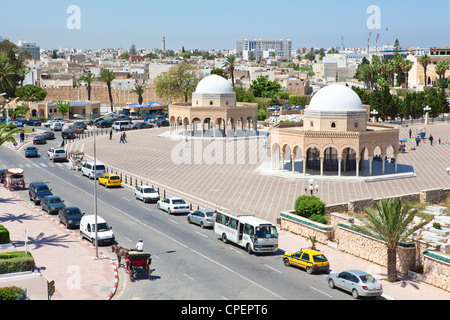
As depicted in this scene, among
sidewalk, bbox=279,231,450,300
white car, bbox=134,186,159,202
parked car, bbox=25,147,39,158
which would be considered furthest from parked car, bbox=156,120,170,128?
sidewalk, bbox=279,231,450,300

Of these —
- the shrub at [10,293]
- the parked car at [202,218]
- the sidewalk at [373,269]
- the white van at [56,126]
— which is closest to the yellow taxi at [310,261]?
the sidewalk at [373,269]

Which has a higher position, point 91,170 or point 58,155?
point 58,155

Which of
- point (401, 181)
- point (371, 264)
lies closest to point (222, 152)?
point (401, 181)

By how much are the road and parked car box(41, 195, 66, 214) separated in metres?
1.67

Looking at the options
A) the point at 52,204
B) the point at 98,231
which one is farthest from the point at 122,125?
the point at 98,231

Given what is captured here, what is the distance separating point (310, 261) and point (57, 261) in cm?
1206

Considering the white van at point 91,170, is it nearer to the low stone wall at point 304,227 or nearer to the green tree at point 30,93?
the low stone wall at point 304,227

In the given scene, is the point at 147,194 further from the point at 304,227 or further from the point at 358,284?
the point at 358,284

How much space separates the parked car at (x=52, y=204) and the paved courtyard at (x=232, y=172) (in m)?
8.96

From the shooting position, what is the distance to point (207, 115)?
74312 millimetres

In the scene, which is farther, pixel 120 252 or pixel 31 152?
pixel 31 152

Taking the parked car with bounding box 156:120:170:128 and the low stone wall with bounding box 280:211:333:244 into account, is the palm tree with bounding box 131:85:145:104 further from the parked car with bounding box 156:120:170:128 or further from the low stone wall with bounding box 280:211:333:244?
the low stone wall with bounding box 280:211:333:244

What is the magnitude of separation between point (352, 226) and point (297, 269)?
4.16 metres

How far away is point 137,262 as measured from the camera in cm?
2700
